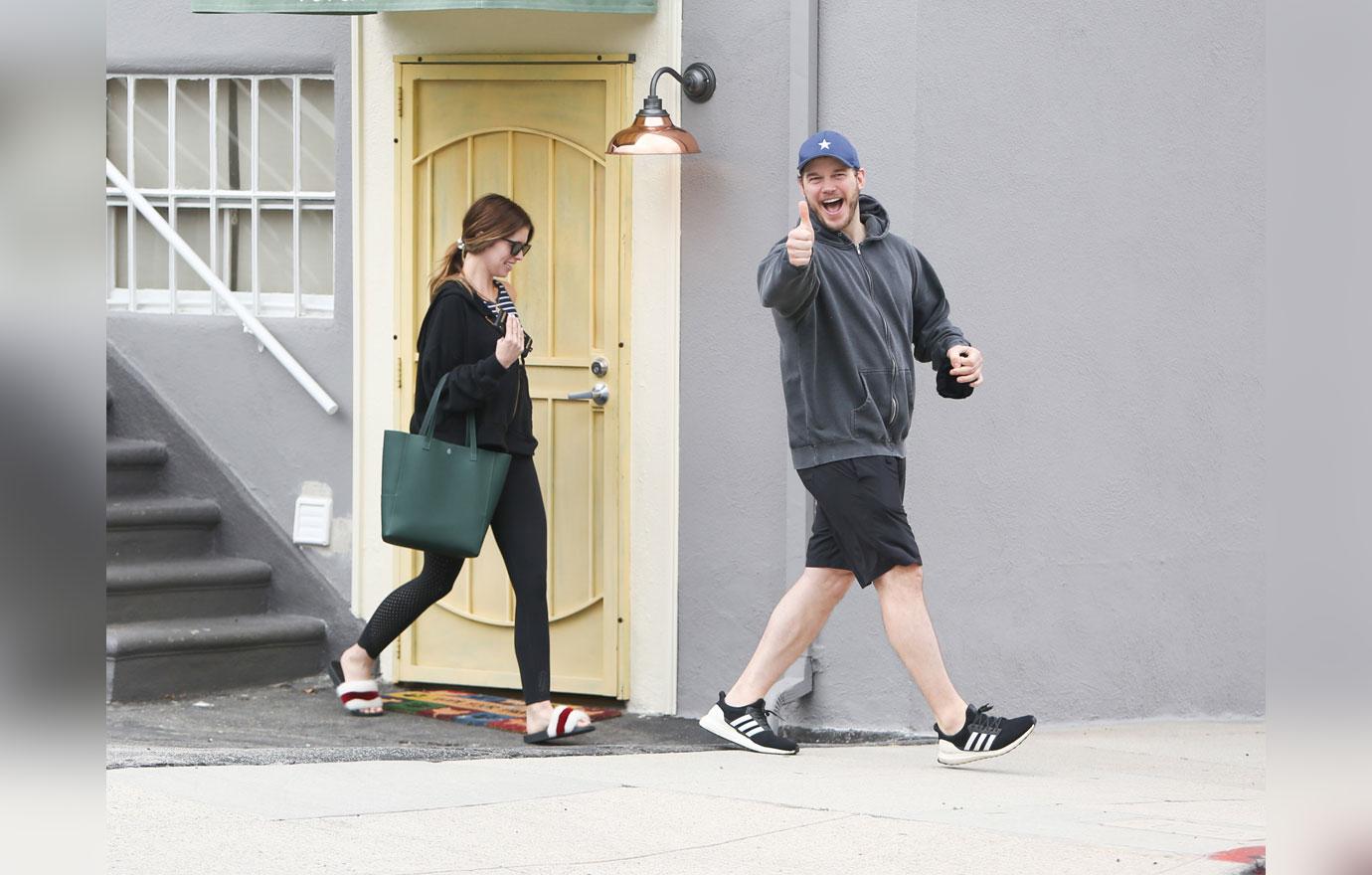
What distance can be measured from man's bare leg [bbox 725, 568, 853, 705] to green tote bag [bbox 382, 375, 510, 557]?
119cm

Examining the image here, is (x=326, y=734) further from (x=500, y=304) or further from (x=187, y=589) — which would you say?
(x=500, y=304)

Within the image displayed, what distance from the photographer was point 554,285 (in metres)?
7.14

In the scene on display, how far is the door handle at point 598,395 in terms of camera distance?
7.05m

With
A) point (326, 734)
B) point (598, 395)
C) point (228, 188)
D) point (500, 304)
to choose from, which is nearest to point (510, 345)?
point (500, 304)

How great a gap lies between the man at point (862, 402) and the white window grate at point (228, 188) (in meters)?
3.10

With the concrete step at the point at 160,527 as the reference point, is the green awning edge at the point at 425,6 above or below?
above

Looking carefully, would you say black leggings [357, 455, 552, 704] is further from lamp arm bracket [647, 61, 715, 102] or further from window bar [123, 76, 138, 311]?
window bar [123, 76, 138, 311]

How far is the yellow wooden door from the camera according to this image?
277 inches

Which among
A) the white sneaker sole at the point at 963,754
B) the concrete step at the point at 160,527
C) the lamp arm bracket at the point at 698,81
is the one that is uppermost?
the lamp arm bracket at the point at 698,81

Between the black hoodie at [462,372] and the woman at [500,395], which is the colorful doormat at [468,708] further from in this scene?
the black hoodie at [462,372]

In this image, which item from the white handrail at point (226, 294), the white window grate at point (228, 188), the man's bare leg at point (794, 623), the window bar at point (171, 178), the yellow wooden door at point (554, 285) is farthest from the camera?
the window bar at point (171, 178)

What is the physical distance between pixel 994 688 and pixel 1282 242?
4.91 meters

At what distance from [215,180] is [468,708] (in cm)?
279

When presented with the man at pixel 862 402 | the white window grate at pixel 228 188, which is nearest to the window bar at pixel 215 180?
the white window grate at pixel 228 188
